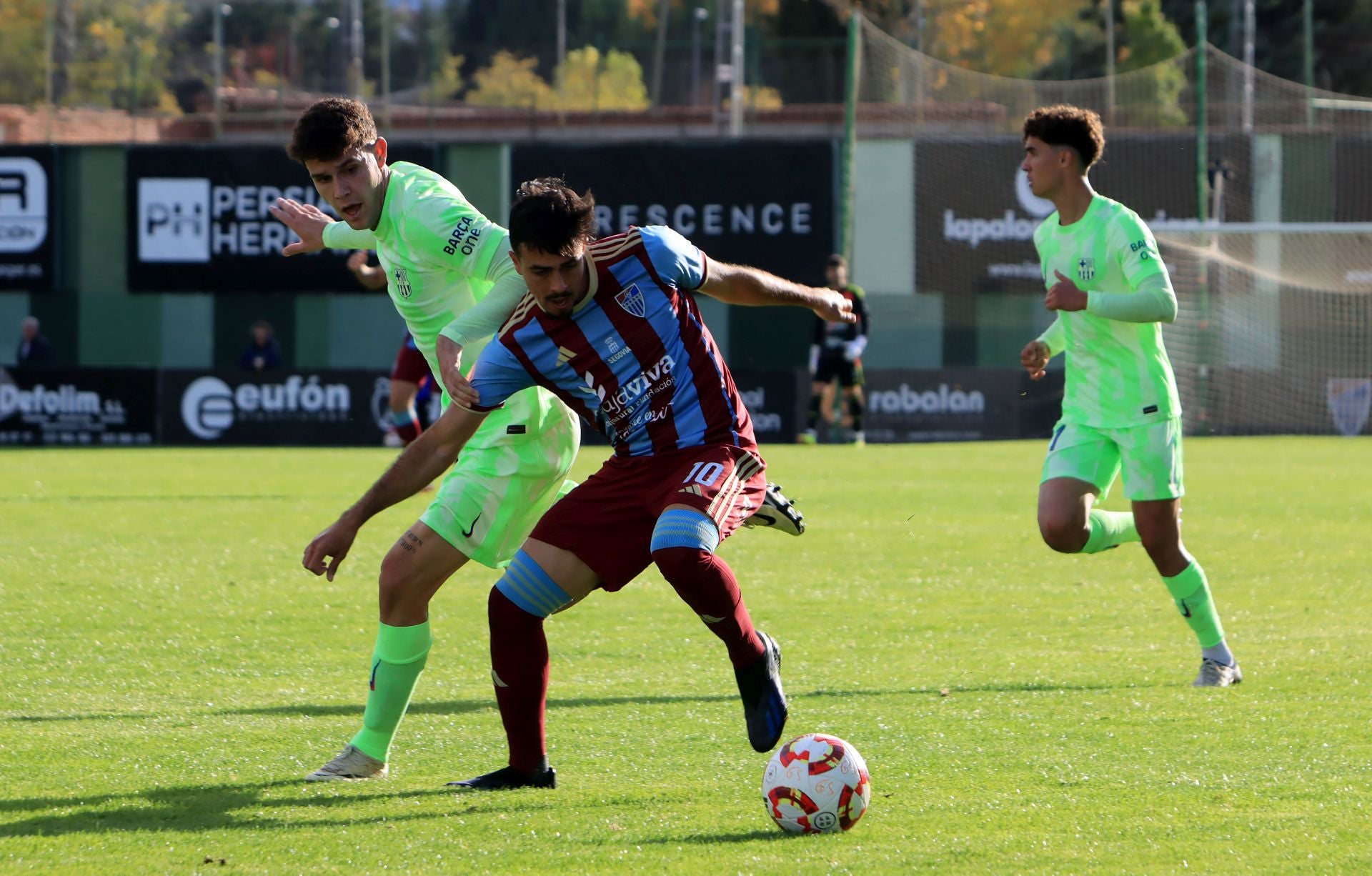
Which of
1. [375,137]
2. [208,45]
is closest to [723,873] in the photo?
[375,137]

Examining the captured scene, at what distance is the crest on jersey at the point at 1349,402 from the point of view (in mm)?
22375

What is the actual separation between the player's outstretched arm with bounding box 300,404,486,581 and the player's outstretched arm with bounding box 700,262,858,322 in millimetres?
825

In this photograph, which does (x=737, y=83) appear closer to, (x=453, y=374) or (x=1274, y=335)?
(x=1274, y=335)

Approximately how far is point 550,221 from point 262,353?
1986 cm

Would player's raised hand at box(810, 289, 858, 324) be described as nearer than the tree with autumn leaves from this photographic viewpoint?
Yes

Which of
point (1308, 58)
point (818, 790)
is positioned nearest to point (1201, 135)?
point (1308, 58)

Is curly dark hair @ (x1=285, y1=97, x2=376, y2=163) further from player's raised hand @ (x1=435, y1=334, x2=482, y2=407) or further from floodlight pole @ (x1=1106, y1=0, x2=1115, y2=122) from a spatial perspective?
floodlight pole @ (x1=1106, y1=0, x2=1115, y2=122)

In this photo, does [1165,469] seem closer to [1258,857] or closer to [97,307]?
[1258,857]

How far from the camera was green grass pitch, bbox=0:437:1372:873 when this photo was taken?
436 centimetres

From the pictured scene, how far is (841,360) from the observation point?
20125mm

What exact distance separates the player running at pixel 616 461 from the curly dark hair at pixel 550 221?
0.12m

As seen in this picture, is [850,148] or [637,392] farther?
[850,148]

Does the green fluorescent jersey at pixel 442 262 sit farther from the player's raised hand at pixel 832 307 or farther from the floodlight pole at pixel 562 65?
the floodlight pole at pixel 562 65

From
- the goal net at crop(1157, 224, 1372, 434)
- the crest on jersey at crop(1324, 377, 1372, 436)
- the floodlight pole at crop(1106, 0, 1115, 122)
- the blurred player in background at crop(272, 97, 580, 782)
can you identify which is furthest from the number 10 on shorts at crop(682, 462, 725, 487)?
the floodlight pole at crop(1106, 0, 1115, 122)
